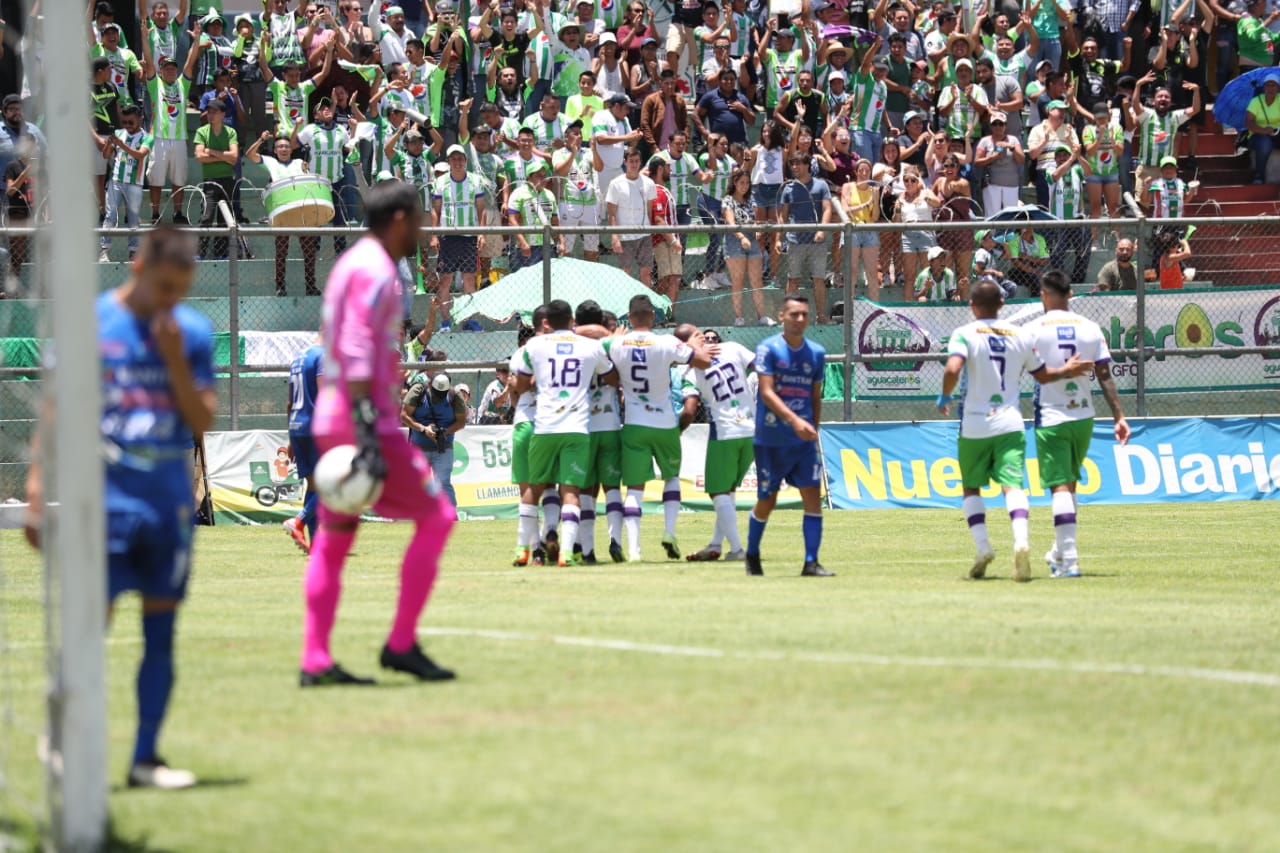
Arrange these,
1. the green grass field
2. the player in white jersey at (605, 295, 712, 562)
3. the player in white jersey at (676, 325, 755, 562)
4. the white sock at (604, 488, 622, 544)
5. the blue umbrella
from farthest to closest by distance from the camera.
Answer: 1. the blue umbrella
2. the white sock at (604, 488, 622, 544)
3. the player in white jersey at (676, 325, 755, 562)
4. the player in white jersey at (605, 295, 712, 562)
5. the green grass field

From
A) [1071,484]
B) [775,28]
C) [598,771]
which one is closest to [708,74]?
[775,28]

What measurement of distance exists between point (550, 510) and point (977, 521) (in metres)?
4.21

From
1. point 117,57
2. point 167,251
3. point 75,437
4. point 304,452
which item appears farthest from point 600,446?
point 117,57

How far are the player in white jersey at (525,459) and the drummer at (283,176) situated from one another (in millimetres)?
6239

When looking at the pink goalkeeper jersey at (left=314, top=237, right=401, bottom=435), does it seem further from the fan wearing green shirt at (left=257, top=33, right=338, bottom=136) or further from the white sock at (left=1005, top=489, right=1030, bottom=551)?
the fan wearing green shirt at (left=257, top=33, right=338, bottom=136)

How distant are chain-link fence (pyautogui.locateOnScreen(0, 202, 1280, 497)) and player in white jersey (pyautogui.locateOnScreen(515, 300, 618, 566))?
18.9 ft

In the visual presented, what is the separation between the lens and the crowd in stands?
24.1m

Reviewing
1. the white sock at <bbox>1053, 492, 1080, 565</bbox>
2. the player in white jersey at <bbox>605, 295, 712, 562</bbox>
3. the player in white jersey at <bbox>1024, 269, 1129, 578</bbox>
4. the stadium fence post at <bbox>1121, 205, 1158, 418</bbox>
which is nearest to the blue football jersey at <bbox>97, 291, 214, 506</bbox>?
the white sock at <bbox>1053, 492, 1080, 565</bbox>

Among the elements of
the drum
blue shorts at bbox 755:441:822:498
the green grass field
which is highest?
the drum

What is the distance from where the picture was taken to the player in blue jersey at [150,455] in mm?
6434

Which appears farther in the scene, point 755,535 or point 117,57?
point 117,57

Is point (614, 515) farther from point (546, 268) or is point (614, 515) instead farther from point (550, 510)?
point (546, 268)

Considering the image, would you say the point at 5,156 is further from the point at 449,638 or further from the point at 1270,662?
the point at 1270,662

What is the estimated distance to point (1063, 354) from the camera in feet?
49.2
